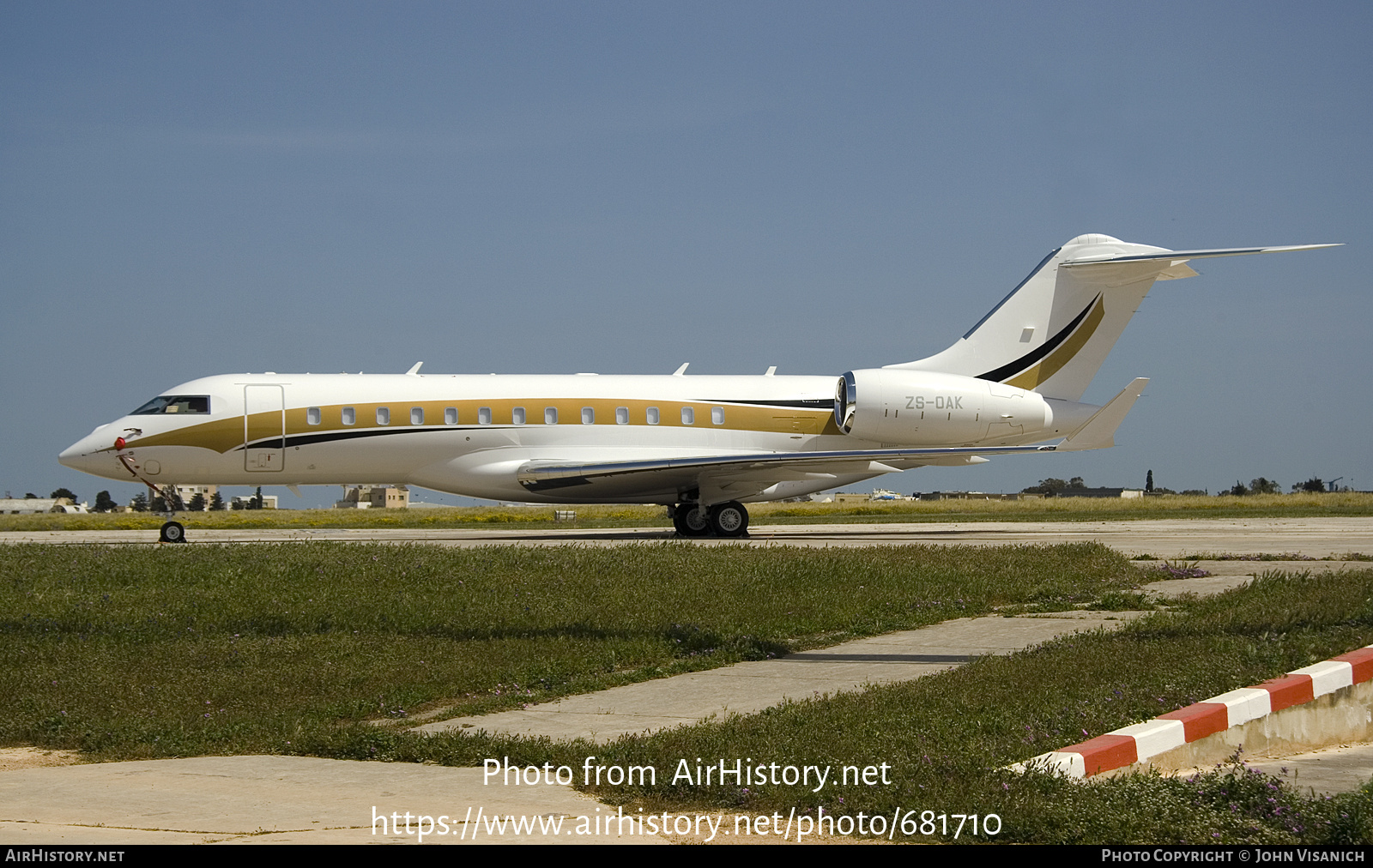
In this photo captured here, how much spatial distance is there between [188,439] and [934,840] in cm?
2232

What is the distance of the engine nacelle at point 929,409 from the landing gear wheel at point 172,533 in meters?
13.6

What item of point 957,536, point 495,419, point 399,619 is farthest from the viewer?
point 957,536

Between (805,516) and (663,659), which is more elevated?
(663,659)

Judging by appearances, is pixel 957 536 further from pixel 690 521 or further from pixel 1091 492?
pixel 1091 492

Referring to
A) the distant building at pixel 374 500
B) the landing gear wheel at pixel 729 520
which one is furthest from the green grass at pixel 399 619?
the distant building at pixel 374 500

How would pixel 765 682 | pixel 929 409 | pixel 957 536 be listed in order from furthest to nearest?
Answer: 1. pixel 957 536
2. pixel 929 409
3. pixel 765 682

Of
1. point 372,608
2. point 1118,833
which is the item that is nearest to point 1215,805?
point 1118,833

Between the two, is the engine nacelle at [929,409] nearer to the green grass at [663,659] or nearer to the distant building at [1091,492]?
the green grass at [663,659]

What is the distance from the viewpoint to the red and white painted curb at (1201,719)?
6016 mm

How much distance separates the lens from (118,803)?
571cm

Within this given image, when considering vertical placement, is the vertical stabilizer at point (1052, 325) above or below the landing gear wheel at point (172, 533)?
above

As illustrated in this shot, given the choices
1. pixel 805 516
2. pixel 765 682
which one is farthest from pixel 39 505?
pixel 765 682

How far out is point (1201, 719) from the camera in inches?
268

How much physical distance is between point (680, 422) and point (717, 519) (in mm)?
2202
